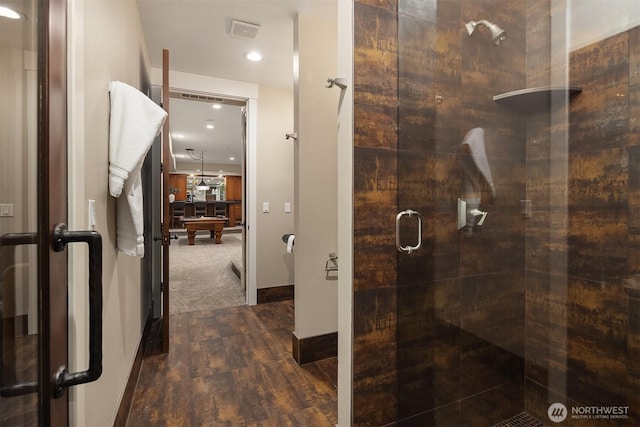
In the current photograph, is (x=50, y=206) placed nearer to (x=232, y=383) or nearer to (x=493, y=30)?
(x=232, y=383)

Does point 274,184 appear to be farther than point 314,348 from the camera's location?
Yes

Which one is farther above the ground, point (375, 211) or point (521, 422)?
point (375, 211)

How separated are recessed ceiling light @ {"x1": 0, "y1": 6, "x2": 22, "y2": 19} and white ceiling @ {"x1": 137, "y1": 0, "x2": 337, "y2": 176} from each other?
2132 millimetres

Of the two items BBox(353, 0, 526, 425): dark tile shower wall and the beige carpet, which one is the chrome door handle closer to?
BBox(353, 0, 526, 425): dark tile shower wall

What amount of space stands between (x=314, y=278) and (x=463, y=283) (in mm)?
1236

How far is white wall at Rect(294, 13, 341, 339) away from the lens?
98.0 inches

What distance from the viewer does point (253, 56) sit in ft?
10.4

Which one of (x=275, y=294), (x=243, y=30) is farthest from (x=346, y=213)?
(x=275, y=294)

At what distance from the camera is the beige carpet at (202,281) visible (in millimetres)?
3840

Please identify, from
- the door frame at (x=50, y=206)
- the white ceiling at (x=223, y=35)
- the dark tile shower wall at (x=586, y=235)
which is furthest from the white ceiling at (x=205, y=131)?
the dark tile shower wall at (x=586, y=235)

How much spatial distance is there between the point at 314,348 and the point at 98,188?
6.30ft

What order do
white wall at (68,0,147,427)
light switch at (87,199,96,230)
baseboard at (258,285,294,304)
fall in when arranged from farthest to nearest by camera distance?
baseboard at (258,285,294,304) → light switch at (87,199,96,230) → white wall at (68,0,147,427)

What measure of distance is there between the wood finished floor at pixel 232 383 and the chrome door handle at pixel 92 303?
1326mm

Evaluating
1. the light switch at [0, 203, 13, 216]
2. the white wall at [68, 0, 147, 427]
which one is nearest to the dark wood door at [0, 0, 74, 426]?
the light switch at [0, 203, 13, 216]
